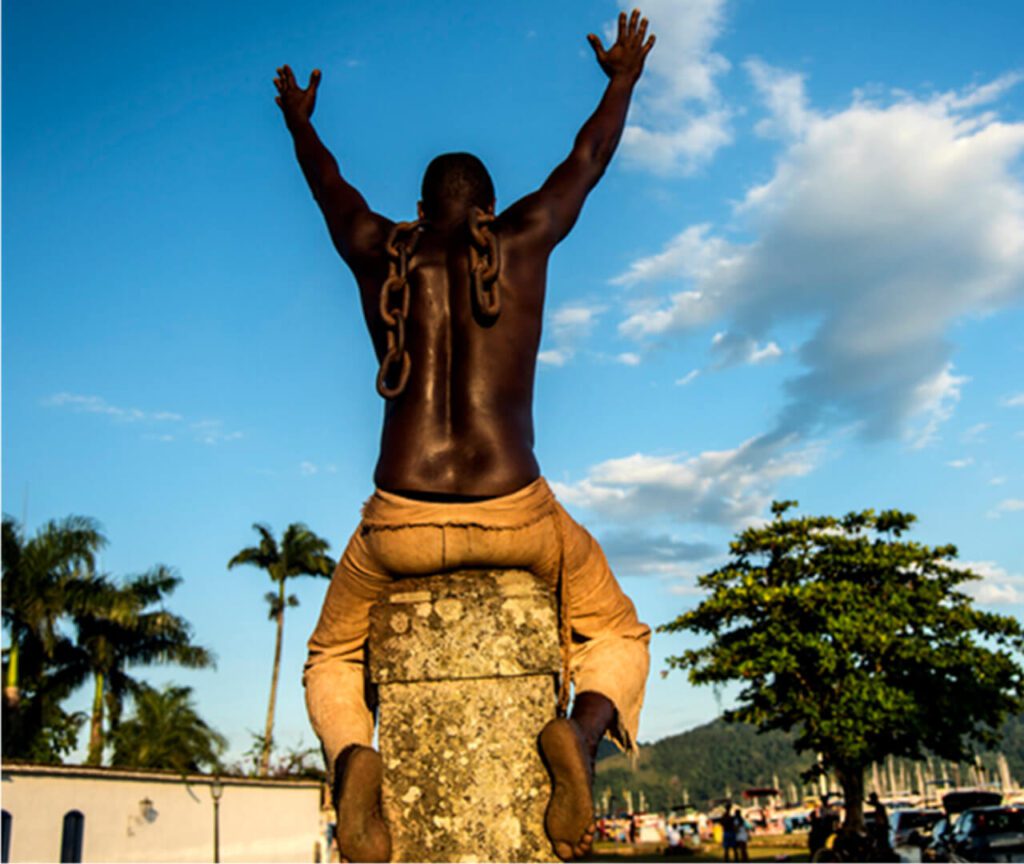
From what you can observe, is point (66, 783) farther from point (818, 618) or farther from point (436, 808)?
point (436, 808)

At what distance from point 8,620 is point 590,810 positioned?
26.6 metres

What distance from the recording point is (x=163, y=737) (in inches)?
1210

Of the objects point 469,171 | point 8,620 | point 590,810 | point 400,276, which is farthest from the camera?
point 8,620

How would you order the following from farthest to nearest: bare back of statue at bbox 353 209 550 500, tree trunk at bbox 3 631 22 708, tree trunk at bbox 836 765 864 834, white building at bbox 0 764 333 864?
tree trunk at bbox 3 631 22 708
tree trunk at bbox 836 765 864 834
white building at bbox 0 764 333 864
bare back of statue at bbox 353 209 550 500

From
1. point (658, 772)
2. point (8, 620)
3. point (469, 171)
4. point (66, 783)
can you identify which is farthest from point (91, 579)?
point (658, 772)

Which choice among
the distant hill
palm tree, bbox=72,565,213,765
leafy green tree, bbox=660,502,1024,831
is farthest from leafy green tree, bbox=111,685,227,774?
the distant hill

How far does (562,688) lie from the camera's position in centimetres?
336

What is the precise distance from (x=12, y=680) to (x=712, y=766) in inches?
6304

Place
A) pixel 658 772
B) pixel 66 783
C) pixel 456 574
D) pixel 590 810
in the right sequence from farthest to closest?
pixel 658 772 < pixel 66 783 < pixel 456 574 < pixel 590 810

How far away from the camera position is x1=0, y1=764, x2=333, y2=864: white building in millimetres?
18938

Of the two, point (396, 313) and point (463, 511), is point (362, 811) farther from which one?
point (396, 313)

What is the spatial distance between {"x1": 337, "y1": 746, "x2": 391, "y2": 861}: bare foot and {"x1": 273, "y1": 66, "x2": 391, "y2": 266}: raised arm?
5.82ft

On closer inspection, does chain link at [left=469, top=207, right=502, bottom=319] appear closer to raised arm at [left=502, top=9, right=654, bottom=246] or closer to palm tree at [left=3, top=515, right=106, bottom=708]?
raised arm at [left=502, top=9, right=654, bottom=246]

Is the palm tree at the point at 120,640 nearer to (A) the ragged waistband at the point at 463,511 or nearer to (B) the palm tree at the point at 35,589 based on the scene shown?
(B) the palm tree at the point at 35,589
